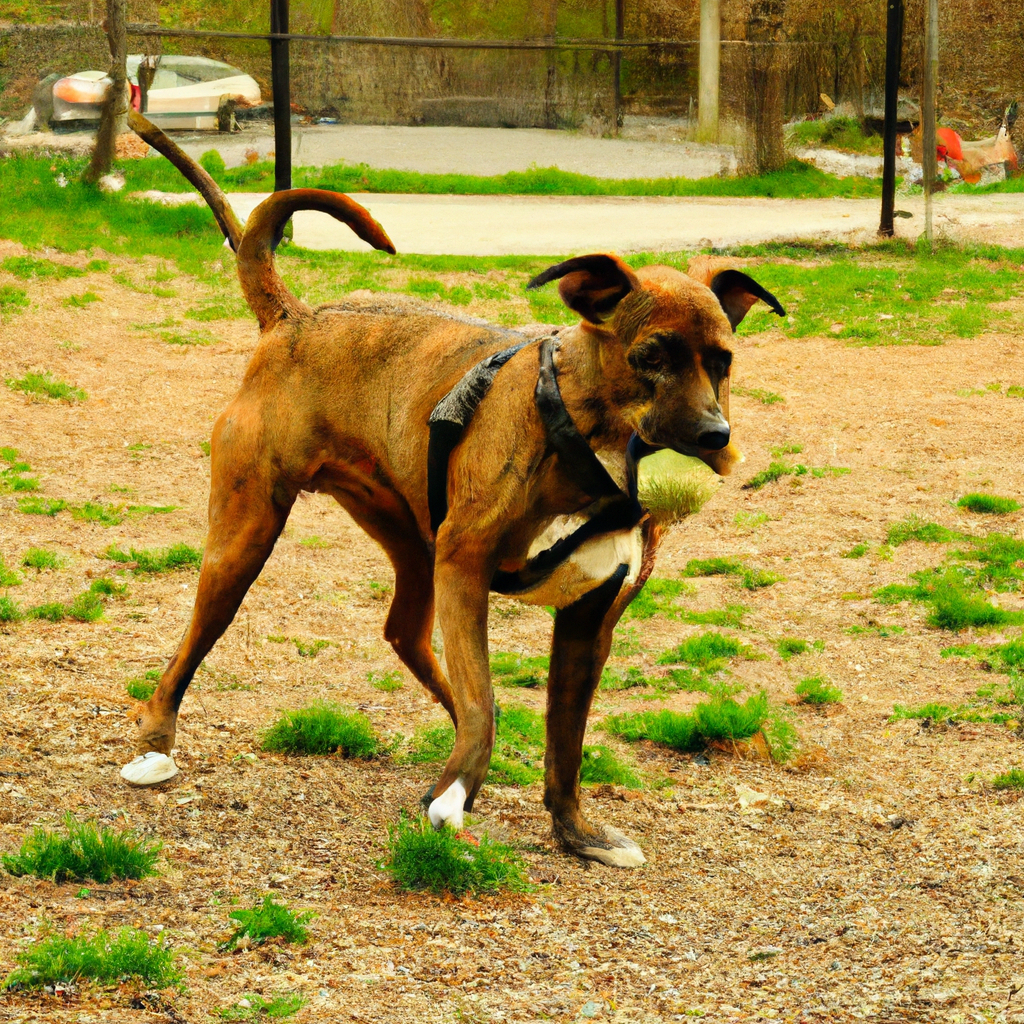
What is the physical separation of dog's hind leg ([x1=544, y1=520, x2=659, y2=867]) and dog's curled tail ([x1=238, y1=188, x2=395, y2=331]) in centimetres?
148

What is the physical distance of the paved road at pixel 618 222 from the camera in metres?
15.3

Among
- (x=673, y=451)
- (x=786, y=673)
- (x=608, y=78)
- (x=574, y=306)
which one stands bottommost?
(x=786, y=673)

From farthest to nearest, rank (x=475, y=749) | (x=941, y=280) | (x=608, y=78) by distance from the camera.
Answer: (x=608, y=78), (x=941, y=280), (x=475, y=749)

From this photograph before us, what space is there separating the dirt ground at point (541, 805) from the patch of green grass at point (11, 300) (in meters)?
2.23

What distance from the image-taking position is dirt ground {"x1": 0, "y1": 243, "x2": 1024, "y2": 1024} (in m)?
3.98

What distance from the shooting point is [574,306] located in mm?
4020

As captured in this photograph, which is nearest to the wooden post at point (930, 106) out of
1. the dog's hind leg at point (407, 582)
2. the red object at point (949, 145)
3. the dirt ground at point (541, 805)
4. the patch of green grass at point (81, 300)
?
the red object at point (949, 145)

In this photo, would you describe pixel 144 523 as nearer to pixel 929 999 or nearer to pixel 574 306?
pixel 574 306

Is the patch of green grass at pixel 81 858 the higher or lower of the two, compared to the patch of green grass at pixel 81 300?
lower

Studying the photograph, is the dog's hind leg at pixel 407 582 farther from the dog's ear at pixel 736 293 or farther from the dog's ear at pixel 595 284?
the dog's ear at pixel 736 293

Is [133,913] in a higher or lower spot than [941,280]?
lower

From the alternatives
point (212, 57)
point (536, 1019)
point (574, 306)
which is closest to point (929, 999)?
point (536, 1019)

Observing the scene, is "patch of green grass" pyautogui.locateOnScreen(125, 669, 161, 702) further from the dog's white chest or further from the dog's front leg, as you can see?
the dog's white chest

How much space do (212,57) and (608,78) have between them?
608 cm
